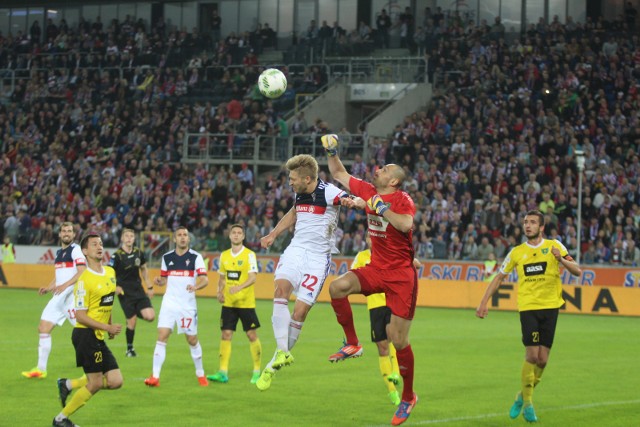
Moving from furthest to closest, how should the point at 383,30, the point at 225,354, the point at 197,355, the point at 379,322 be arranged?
the point at 383,30 < the point at 225,354 < the point at 197,355 < the point at 379,322

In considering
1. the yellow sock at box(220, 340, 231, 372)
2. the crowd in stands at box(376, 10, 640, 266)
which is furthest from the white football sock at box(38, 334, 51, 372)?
the crowd in stands at box(376, 10, 640, 266)

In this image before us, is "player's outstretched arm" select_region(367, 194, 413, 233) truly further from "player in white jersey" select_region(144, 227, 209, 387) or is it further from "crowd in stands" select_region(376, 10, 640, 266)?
"crowd in stands" select_region(376, 10, 640, 266)

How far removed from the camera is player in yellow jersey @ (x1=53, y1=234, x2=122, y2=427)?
11.2 meters

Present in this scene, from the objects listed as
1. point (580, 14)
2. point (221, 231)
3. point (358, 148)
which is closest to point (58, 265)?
point (221, 231)

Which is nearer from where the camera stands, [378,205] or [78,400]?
[378,205]

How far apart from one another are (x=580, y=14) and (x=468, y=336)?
932 inches

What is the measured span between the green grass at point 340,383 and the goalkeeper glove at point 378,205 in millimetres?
2628

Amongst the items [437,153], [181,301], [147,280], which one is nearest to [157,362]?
[181,301]

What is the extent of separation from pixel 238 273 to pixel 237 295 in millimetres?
328

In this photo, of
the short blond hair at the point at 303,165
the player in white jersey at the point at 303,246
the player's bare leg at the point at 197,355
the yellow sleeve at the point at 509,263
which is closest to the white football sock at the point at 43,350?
the player's bare leg at the point at 197,355

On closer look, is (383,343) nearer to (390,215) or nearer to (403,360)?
(403,360)

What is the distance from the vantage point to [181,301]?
15.5 metres

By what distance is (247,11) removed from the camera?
4953 centimetres

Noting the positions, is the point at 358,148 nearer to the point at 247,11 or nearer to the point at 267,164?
the point at 267,164
